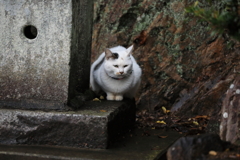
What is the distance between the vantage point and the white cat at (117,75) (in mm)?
4043

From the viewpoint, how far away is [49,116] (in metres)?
3.50

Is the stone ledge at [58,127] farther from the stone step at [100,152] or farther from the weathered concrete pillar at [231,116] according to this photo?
the weathered concrete pillar at [231,116]

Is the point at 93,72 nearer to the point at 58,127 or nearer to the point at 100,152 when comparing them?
the point at 58,127

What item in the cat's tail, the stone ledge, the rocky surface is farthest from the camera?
the rocky surface

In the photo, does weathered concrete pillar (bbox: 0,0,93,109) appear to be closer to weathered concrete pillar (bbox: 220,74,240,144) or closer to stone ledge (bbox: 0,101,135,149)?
stone ledge (bbox: 0,101,135,149)

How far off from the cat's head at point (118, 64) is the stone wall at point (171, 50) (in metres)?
1.53

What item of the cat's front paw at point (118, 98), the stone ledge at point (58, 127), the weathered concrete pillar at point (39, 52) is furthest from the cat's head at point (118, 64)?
the stone ledge at point (58, 127)

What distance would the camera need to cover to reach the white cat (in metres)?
4.04

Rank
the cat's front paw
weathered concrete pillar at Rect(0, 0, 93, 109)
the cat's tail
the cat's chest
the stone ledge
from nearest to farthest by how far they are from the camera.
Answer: the stone ledge → weathered concrete pillar at Rect(0, 0, 93, 109) → the cat's chest → the cat's front paw → the cat's tail

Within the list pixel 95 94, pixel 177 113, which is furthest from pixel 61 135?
pixel 177 113

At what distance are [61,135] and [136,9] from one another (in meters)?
2.94

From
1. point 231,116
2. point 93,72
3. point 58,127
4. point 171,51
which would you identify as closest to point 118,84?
point 93,72

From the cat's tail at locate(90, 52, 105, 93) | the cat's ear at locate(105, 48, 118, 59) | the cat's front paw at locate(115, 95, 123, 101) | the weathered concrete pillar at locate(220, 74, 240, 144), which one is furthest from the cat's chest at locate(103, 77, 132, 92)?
the weathered concrete pillar at locate(220, 74, 240, 144)

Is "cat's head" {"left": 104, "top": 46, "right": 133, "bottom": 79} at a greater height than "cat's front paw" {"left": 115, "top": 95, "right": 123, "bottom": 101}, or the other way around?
"cat's head" {"left": 104, "top": 46, "right": 133, "bottom": 79}
